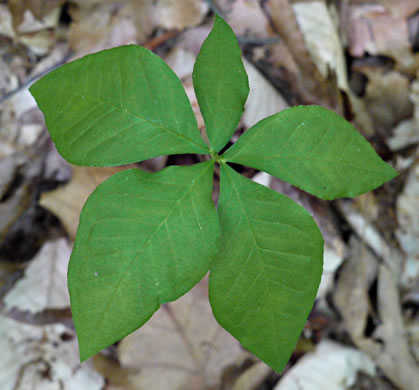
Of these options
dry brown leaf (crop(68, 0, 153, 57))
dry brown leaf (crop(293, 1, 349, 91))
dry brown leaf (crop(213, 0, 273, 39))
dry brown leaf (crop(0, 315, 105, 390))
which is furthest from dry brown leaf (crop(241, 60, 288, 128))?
dry brown leaf (crop(0, 315, 105, 390))

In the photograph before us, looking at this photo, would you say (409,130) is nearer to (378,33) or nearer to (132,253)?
(378,33)

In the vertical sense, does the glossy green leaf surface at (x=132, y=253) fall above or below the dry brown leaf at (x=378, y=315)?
above

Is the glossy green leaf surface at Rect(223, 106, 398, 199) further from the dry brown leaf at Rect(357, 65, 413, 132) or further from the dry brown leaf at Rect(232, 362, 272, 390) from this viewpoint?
the dry brown leaf at Rect(357, 65, 413, 132)

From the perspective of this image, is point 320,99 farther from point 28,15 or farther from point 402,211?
point 28,15

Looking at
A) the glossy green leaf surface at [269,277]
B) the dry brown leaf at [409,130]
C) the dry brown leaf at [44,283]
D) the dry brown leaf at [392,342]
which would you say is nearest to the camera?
the glossy green leaf surface at [269,277]

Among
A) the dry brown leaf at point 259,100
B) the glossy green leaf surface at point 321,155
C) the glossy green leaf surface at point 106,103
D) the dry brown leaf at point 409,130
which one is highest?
the glossy green leaf surface at point 106,103

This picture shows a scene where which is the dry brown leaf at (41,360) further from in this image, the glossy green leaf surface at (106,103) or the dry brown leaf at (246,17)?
the dry brown leaf at (246,17)

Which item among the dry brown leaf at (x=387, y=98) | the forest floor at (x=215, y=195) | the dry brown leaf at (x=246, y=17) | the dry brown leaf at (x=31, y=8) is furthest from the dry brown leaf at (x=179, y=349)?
the dry brown leaf at (x=31, y=8)
